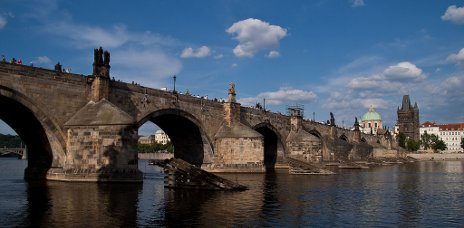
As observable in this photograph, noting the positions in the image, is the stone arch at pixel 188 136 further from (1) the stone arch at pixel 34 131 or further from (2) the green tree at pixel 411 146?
(2) the green tree at pixel 411 146

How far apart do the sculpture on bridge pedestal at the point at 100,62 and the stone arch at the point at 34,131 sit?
17.3ft

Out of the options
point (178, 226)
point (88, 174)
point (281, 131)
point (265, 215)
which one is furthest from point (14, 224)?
point (281, 131)

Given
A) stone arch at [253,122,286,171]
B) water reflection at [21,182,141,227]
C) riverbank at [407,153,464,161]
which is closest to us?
water reflection at [21,182,141,227]

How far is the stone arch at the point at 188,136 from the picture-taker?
4681cm

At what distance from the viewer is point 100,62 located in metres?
34.2

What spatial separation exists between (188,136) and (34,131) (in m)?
20.3

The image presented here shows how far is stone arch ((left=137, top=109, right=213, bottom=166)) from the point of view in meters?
46.8

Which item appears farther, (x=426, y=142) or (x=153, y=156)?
(x=426, y=142)

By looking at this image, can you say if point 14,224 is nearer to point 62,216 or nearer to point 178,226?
point 62,216

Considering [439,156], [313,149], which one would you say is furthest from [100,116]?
[439,156]

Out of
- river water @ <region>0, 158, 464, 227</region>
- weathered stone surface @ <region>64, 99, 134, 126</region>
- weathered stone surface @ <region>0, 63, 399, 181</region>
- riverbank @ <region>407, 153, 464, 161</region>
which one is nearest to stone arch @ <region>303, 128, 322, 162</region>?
weathered stone surface @ <region>0, 63, 399, 181</region>

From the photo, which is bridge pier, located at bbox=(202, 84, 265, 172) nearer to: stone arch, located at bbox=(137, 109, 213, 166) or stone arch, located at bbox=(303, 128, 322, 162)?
stone arch, located at bbox=(137, 109, 213, 166)

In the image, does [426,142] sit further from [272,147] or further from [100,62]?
[100,62]

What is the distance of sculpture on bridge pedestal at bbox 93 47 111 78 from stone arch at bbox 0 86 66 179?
5273mm
